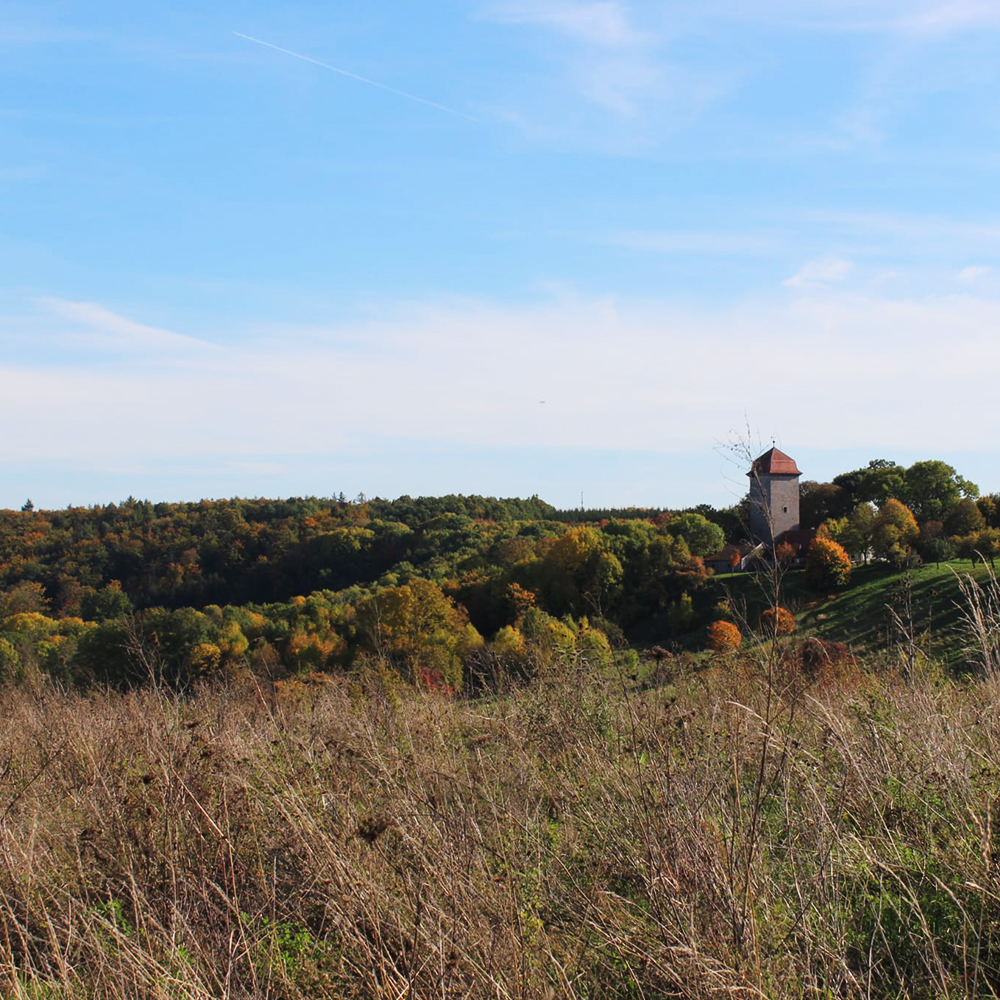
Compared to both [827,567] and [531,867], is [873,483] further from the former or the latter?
[531,867]

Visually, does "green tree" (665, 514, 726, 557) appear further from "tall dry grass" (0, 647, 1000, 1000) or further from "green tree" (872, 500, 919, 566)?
"tall dry grass" (0, 647, 1000, 1000)

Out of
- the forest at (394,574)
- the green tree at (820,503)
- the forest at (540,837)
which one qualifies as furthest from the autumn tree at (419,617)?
the green tree at (820,503)

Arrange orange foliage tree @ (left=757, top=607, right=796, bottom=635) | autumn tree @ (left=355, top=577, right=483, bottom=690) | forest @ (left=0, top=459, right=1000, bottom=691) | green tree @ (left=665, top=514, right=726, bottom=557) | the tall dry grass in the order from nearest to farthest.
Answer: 1. orange foliage tree @ (left=757, top=607, right=796, bottom=635)
2. the tall dry grass
3. forest @ (left=0, top=459, right=1000, bottom=691)
4. autumn tree @ (left=355, top=577, right=483, bottom=690)
5. green tree @ (left=665, top=514, right=726, bottom=557)

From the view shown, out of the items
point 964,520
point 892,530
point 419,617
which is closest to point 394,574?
point 419,617

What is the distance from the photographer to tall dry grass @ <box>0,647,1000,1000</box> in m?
2.69

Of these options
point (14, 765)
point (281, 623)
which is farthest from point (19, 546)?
point (14, 765)

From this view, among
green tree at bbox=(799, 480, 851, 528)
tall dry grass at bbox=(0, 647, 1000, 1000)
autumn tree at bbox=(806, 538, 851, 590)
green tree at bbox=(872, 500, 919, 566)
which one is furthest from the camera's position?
green tree at bbox=(799, 480, 851, 528)

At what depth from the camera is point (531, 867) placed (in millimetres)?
3689

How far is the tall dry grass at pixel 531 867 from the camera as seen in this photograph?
2.69 meters

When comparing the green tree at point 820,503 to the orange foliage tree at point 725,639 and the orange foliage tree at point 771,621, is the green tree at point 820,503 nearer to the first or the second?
the orange foliage tree at point 725,639

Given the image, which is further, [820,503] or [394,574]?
[394,574]

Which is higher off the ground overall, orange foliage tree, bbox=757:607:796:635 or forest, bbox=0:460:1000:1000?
orange foliage tree, bbox=757:607:796:635

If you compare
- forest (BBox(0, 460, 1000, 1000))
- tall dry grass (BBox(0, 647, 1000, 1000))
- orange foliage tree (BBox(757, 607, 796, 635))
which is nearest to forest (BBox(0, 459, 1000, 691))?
forest (BBox(0, 460, 1000, 1000))

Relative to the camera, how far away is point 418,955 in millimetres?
2807
